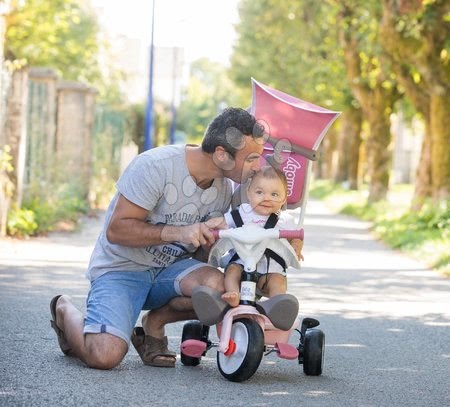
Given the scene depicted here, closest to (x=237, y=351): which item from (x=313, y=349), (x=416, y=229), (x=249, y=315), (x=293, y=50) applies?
(x=249, y=315)

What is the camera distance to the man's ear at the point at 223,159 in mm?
6918

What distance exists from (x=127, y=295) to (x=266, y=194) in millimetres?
1030

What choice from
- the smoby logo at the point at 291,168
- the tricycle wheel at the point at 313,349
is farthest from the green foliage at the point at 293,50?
the tricycle wheel at the point at 313,349

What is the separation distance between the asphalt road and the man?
0.60ft

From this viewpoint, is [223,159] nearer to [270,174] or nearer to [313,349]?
[270,174]

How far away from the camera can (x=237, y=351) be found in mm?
6766

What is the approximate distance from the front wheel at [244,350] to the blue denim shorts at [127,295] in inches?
22.5

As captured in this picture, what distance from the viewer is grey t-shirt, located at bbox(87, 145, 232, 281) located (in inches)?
279

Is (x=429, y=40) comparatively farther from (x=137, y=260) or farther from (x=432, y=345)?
(x=137, y=260)

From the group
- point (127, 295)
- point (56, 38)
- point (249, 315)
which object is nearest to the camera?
point (249, 315)

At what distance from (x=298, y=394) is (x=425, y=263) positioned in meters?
10.5

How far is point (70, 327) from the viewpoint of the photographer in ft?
23.6

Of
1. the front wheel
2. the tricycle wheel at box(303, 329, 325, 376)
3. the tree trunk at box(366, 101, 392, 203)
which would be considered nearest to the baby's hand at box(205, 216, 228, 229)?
the front wheel

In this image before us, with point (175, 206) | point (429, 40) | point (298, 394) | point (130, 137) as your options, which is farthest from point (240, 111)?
point (130, 137)
